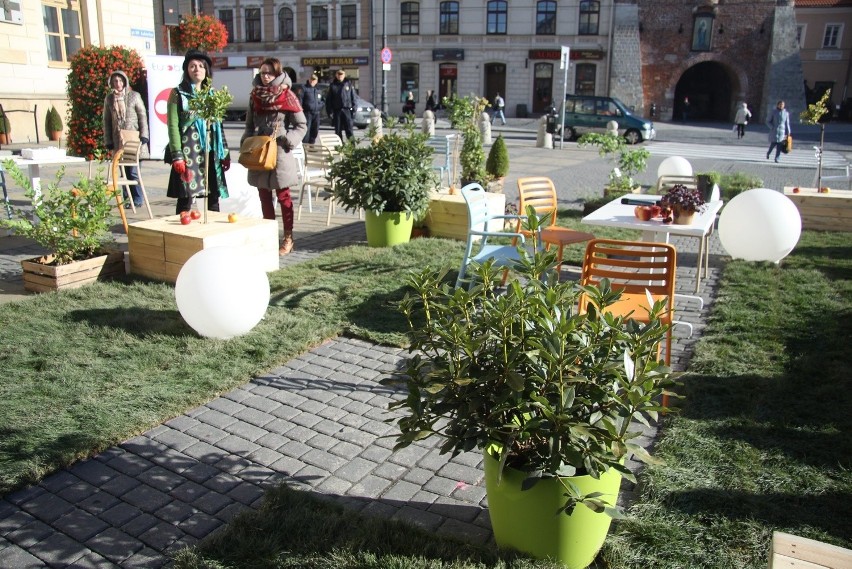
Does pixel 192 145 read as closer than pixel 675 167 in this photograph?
Yes

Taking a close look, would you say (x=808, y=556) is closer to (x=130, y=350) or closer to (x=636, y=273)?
(x=636, y=273)

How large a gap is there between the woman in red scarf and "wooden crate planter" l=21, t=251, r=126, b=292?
1652 millimetres

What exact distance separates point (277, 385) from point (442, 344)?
203cm

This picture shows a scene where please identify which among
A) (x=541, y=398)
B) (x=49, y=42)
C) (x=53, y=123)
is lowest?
(x=541, y=398)

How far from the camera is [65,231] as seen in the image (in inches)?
238

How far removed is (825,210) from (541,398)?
8783 mm

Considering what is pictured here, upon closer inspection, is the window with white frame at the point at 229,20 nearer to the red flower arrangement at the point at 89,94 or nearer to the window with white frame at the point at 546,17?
the window with white frame at the point at 546,17

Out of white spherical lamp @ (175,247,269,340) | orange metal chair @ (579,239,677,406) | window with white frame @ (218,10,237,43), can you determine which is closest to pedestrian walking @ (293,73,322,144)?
white spherical lamp @ (175,247,269,340)

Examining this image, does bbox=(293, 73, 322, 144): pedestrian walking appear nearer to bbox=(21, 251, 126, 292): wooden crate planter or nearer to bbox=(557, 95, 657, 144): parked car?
bbox=(21, 251, 126, 292): wooden crate planter

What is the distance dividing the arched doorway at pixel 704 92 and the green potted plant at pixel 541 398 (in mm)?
41148

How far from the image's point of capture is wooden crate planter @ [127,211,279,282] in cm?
607

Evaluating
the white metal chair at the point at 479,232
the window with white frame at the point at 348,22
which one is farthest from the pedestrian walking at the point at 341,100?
the window with white frame at the point at 348,22

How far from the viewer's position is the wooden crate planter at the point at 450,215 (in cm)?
808

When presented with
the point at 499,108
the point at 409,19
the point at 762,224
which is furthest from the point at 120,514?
the point at 409,19
